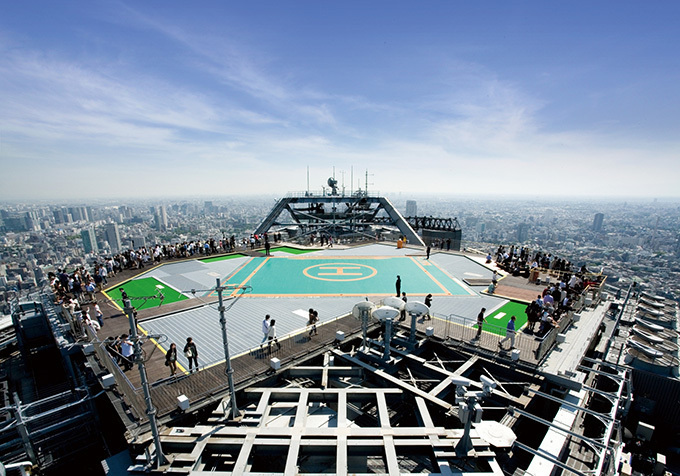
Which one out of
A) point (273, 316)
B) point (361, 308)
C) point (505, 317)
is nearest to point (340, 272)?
point (273, 316)

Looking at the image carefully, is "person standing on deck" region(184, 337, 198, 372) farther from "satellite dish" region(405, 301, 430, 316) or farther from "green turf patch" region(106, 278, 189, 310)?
"satellite dish" region(405, 301, 430, 316)

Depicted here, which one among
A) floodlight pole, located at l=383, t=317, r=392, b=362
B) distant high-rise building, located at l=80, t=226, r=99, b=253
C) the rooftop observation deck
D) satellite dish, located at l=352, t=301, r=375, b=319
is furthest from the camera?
distant high-rise building, located at l=80, t=226, r=99, b=253

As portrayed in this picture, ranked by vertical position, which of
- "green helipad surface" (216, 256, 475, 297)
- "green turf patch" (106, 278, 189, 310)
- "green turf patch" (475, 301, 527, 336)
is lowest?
"green turf patch" (106, 278, 189, 310)

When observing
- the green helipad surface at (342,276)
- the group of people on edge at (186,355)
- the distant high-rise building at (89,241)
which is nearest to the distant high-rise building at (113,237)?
the distant high-rise building at (89,241)

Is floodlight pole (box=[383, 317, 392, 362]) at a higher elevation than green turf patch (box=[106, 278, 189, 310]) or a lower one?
higher

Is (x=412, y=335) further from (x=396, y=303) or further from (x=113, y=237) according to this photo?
(x=113, y=237)

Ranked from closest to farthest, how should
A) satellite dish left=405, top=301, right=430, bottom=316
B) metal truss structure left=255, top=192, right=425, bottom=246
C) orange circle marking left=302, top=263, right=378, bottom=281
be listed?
satellite dish left=405, top=301, right=430, bottom=316 → orange circle marking left=302, top=263, right=378, bottom=281 → metal truss structure left=255, top=192, right=425, bottom=246

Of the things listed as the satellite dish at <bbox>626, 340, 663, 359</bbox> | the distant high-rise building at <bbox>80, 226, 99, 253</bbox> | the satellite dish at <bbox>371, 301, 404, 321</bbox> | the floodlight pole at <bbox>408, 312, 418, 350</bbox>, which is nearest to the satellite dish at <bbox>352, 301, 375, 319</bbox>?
the satellite dish at <bbox>371, 301, 404, 321</bbox>

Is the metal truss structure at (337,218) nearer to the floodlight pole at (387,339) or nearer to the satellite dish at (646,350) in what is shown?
the satellite dish at (646,350)
